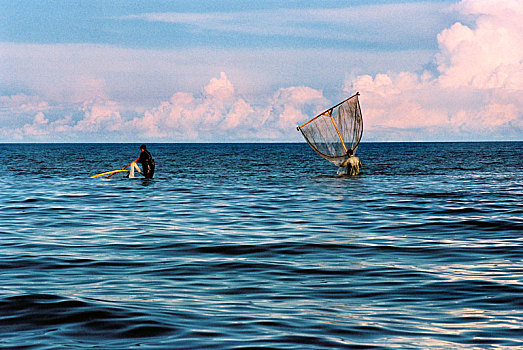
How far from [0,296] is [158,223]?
32.1 ft

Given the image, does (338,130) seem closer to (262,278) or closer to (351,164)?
(351,164)

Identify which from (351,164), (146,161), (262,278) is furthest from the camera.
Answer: (351,164)

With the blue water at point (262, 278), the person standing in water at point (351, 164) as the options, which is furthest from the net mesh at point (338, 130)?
the blue water at point (262, 278)

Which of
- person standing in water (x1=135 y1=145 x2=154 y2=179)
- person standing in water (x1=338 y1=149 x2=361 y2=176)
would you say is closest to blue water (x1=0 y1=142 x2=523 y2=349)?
person standing in water (x1=135 y1=145 x2=154 y2=179)

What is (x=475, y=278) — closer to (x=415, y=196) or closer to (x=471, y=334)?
(x=471, y=334)

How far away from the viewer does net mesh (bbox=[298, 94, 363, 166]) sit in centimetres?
3969

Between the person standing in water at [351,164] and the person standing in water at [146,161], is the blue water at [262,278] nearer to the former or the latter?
the person standing in water at [146,161]

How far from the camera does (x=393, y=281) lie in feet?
35.2

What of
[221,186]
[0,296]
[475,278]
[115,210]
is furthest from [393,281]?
[221,186]

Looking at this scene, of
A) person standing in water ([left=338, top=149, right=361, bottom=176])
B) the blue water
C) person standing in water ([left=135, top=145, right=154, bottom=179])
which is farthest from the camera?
person standing in water ([left=338, top=149, right=361, bottom=176])

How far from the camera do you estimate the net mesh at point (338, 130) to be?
130 ft

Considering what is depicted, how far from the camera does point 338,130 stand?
4009 cm

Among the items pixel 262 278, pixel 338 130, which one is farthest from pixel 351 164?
pixel 262 278

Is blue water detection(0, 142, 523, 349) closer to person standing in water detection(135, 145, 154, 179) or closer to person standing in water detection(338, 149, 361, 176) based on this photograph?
person standing in water detection(135, 145, 154, 179)
